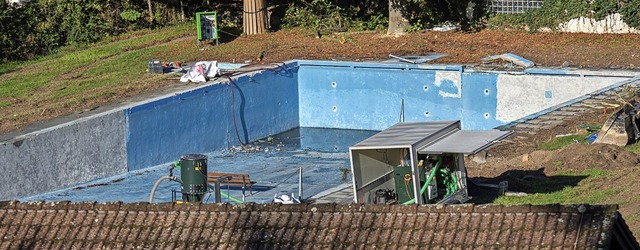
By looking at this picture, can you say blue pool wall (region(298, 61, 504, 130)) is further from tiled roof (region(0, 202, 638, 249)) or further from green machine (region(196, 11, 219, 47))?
tiled roof (region(0, 202, 638, 249))

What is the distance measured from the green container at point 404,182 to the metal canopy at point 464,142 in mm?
428

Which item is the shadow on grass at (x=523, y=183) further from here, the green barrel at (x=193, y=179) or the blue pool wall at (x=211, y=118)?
the blue pool wall at (x=211, y=118)

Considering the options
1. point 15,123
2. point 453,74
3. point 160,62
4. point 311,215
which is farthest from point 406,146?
point 160,62

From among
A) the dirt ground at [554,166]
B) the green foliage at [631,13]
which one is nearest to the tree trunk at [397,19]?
the green foliage at [631,13]

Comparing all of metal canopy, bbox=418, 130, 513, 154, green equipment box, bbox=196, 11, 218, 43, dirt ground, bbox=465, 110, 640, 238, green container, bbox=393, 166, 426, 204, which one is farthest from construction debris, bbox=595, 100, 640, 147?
green equipment box, bbox=196, 11, 218, 43

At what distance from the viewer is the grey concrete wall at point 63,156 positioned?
80.4ft

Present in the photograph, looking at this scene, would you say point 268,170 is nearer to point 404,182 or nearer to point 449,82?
point 449,82

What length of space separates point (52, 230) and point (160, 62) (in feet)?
69.5

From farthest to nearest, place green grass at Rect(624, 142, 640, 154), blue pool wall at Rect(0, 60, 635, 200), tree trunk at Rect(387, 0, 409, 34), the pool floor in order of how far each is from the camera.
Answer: tree trunk at Rect(387, 0, 409, 34)
blue pool wall at Rect(0, 60, 635, 200)
the pool floor
green grass at Rect(624, 142, 640, 154)

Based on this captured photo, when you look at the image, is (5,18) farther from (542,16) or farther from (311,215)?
(311,215)

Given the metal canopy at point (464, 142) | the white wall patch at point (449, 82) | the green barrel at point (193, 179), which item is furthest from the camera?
the white wall patch at point (449, 82)

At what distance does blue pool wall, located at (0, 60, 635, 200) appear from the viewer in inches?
1006

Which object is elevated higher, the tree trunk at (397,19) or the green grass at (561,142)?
the tree trunk at (397,19)

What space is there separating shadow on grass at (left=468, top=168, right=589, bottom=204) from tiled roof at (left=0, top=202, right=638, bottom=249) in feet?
29.0
